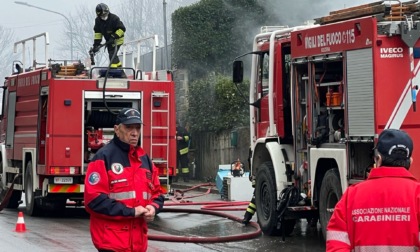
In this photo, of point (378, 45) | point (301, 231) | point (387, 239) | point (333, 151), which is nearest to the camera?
point (387, 239)

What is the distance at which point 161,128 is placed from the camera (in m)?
15.6

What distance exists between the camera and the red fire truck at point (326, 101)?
9992 mm

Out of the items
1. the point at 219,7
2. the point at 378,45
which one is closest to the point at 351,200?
the point at 378,45

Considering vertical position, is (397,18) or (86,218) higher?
(397,18)

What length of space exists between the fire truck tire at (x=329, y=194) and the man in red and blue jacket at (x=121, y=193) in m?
4.79

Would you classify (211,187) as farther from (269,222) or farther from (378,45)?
(378,45)

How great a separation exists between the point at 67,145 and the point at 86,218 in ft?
4.69

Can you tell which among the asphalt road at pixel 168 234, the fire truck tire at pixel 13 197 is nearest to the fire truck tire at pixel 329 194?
the asphalt road at pixel 168 234

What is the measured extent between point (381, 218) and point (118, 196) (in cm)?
226

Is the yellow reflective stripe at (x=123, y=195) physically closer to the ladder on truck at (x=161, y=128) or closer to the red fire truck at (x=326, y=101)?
the red fire truck at (x=326, y=101)

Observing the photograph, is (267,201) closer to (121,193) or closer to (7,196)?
(7,196)

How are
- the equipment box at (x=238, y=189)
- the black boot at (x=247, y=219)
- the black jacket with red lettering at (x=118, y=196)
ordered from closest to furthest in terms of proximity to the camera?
the black jacket with red lettering at (x=118, y=196) < the black boot at (x=247, y=219) < the equipment box at (x=238, y=189)

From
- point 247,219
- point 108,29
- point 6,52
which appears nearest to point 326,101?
point 247,219

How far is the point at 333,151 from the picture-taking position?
10906 millimetres
